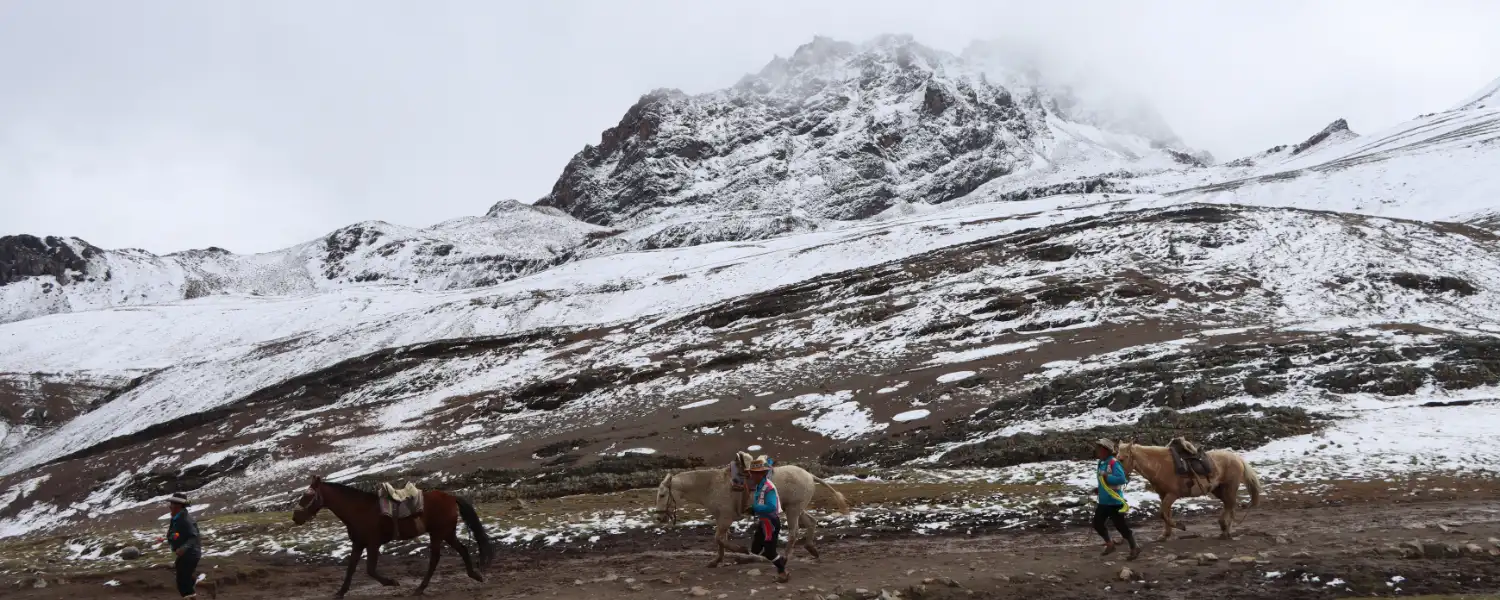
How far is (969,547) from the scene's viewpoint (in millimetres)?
16094

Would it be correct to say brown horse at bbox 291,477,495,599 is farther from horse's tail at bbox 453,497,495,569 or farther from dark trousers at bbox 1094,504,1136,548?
dark trousers at bbox 1094,504,1136,548

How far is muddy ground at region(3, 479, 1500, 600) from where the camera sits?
11789 millimetres

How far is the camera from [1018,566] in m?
13.6

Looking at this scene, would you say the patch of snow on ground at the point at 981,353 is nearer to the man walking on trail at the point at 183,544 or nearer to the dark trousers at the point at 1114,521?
the dark trousers at the point at 1114,521

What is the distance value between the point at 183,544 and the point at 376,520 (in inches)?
117

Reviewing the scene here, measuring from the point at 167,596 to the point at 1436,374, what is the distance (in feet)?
143

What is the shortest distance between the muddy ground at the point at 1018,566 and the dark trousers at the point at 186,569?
3.84ft

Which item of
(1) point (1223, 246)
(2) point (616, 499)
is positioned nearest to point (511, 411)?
(2) point (616, 499)

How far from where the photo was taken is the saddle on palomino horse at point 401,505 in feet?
44.0

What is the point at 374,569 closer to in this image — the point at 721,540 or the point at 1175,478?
the point at 721,540

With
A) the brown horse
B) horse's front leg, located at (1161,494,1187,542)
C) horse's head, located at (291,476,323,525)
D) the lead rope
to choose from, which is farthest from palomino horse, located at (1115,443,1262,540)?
horse's head, located at (291,476,323,525)

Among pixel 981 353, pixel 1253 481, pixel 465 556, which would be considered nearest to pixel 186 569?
pixel 465 556

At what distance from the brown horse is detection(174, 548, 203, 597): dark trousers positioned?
1534mm

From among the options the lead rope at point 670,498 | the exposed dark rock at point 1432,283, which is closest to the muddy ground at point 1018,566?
the lead rope at point 670,498
